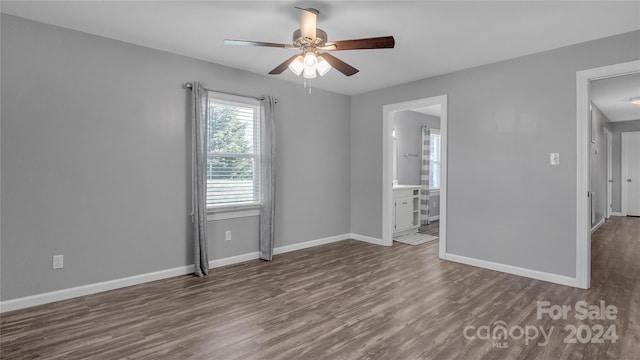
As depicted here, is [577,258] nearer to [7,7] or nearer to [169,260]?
[169,260]

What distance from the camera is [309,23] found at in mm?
2559

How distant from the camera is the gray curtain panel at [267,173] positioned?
4.32m

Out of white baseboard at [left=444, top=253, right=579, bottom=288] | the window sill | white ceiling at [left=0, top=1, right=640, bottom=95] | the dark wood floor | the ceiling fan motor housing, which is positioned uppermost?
white ceiling at [left=0, top=1, right=640, bottom=95]

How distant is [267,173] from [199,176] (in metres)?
0.93

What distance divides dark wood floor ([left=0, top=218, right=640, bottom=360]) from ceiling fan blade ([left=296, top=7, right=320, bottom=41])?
2.29 metres

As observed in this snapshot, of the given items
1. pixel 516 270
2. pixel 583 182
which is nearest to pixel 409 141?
pixel 516 270

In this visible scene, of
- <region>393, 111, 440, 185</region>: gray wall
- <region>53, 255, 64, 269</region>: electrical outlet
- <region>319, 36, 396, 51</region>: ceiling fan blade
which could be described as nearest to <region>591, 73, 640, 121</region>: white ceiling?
<region>393, 111, 440, 185</region>: gray wall

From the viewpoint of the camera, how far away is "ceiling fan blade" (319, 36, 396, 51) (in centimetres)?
236

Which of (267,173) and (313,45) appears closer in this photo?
(313,45)

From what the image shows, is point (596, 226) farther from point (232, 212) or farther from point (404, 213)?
point (232, 212)

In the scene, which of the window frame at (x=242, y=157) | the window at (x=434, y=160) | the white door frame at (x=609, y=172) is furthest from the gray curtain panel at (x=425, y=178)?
the white door frame at (x=609, y=172)

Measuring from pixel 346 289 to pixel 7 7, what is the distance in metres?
3.84

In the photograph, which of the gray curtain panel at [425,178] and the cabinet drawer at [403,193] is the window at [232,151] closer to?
the cabinet drawer at [403,193]

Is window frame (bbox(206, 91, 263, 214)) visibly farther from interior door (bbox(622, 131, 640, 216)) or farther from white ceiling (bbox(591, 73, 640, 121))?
interior door (bbox(622, 131, 640, 216))
